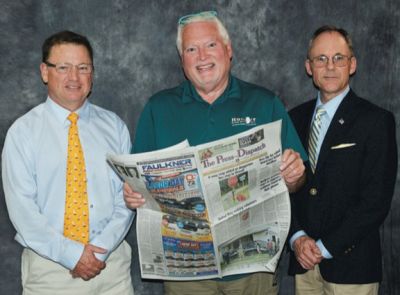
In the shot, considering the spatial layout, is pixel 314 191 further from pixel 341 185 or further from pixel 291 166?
pixel 291 166

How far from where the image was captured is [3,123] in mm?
2902

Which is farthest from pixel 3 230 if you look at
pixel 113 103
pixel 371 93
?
pixel 371 93

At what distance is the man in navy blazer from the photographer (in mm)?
2396

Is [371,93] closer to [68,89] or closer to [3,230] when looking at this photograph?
[68,89]

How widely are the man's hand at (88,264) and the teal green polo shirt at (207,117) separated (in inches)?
18.2

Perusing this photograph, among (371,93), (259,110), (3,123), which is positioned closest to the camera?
(259,110)

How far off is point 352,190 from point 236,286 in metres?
0.66

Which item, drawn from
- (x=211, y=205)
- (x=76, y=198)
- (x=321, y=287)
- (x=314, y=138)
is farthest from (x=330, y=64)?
(x=76, y=198)

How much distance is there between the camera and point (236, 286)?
2393 millimetres

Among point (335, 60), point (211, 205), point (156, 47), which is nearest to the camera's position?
point (211, 205)

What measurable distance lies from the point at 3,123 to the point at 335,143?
5.58 ft

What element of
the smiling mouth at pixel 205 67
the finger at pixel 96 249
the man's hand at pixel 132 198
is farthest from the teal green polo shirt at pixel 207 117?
the finger at pixel 96 249

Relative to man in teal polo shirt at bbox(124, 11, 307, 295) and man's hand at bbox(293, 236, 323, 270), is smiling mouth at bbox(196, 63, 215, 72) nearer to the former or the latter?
man in teal polo shirt at bbox(124, 11, 307, 295)

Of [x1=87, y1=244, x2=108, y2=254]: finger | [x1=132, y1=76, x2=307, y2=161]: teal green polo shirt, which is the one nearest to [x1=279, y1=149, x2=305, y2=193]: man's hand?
[x1=132, y1=76, x2=307, y2=161]: teal green polo shirt
